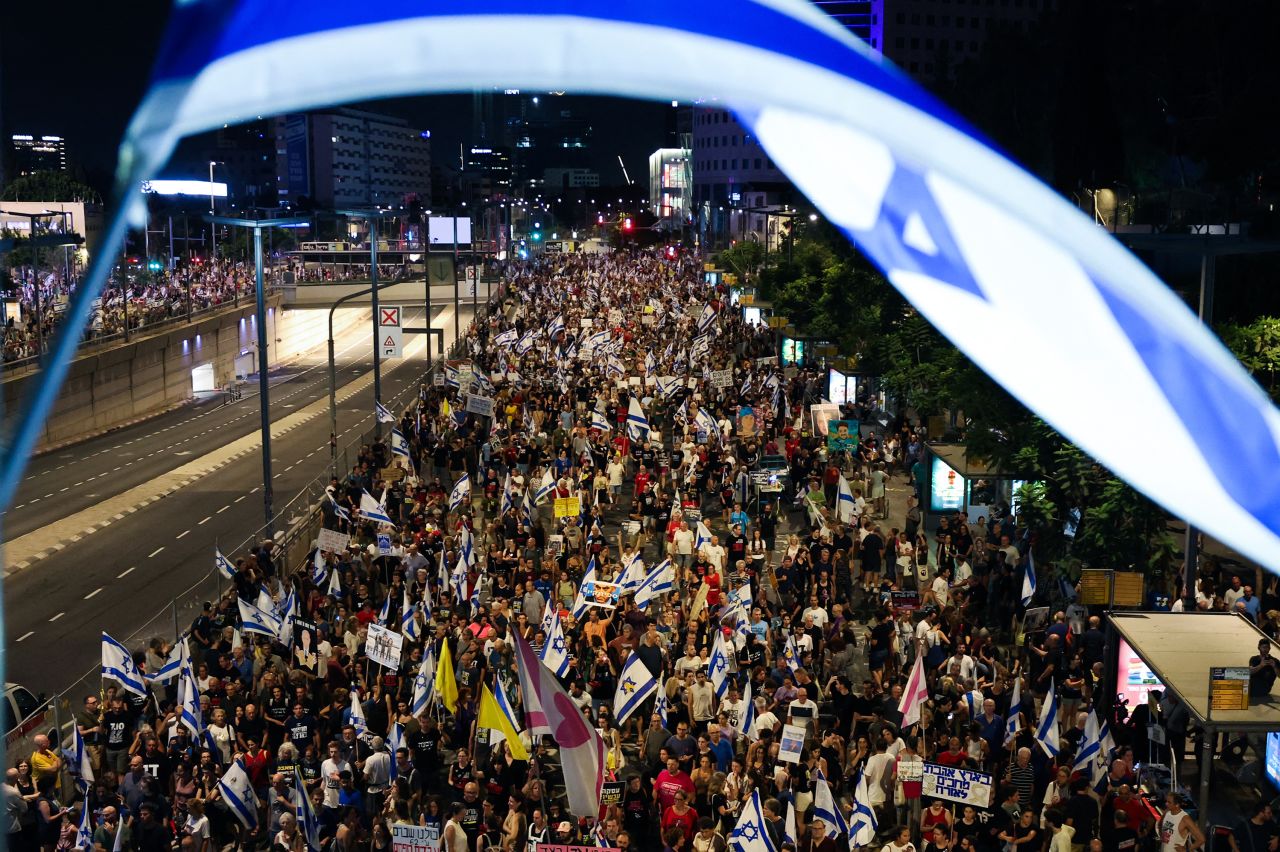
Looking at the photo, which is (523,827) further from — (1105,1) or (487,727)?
(1105,1)

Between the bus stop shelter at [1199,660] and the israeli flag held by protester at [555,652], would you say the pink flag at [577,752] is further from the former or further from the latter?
the bus stop shelter at [1199,660]

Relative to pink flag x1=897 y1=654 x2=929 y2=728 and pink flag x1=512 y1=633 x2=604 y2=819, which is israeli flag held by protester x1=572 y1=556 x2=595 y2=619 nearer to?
pink flag x1=897 y1=654 x2=929 y2=728

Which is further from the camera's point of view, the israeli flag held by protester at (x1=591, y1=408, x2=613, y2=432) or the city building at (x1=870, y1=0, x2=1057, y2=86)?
the city building at (x1=870, y1=0, x2=1057, y2=86)

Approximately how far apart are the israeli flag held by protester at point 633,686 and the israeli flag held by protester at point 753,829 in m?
4.30

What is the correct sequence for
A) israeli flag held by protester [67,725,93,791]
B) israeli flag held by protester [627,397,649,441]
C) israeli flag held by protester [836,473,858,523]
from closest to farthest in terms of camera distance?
israeli flag held by protester [67,725,93,791], israeli flag held by protester [836,473,858,523], israeli flag held by protester [627,397,649,441]

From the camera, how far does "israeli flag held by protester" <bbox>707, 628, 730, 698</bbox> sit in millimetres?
16672

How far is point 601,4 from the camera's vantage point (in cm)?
326

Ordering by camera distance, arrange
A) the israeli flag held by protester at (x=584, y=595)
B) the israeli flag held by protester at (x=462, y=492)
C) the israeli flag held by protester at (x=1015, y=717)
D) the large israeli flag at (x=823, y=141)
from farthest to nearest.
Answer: the israeli flag held by protester at (x=462, y=492)
the israeli flag held by protester at (x=584, y=595)
the israeli flag held by protester at (x=1015, y=717)
the large israeli flag at (x=823, y=141)

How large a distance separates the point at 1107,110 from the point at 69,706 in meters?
26.6

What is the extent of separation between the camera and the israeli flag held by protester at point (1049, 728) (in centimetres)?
1471

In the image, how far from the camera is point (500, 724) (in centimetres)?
1491

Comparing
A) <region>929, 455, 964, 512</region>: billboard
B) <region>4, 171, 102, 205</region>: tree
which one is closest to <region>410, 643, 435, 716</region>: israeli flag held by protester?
<region>929, 455, 964, 512</region>: billboard

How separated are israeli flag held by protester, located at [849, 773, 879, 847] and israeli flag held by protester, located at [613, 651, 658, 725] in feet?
12.5

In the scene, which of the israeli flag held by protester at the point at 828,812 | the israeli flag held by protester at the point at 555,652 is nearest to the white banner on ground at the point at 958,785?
the israeli flag held by protester at the point at 828,812
